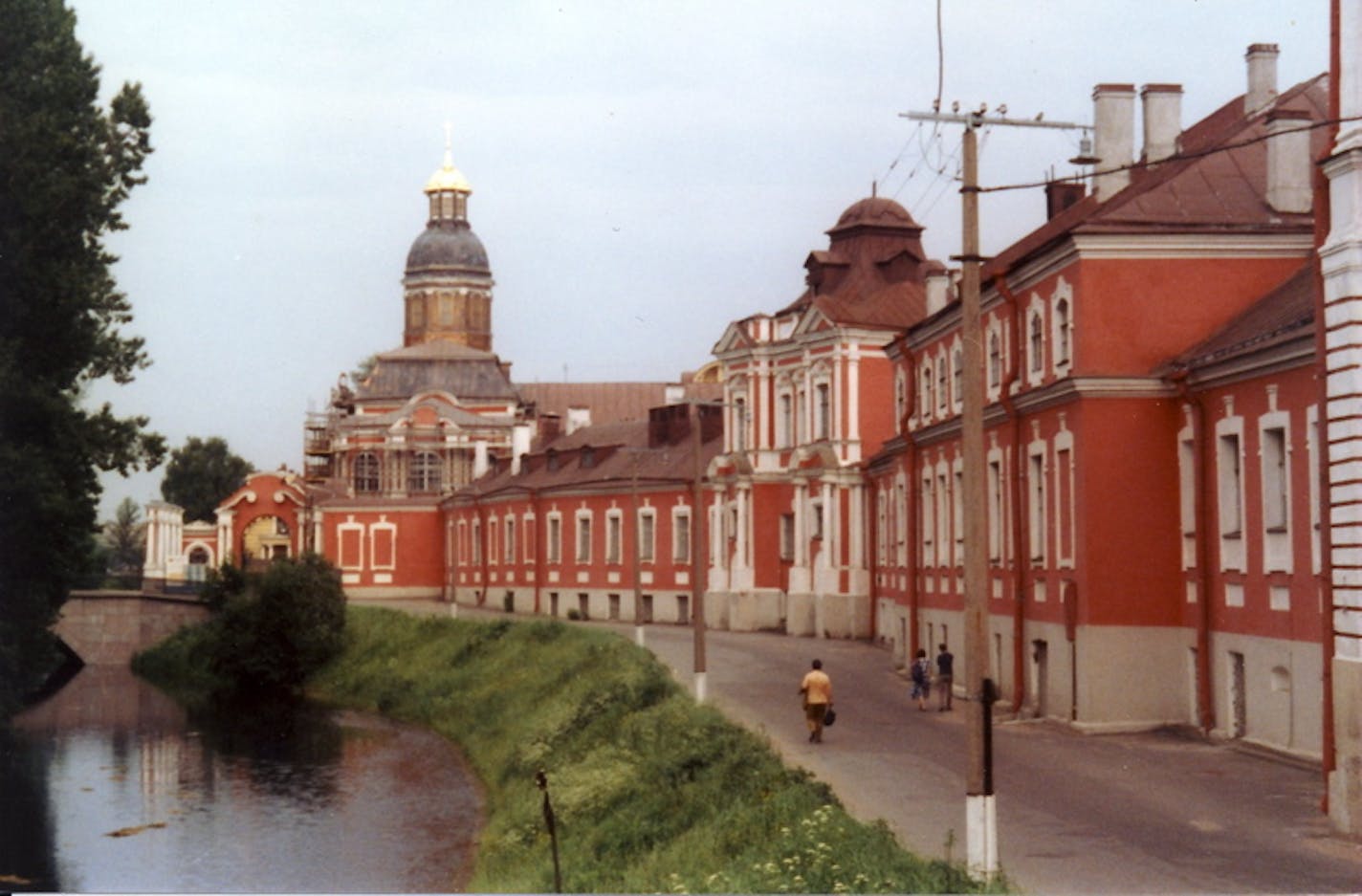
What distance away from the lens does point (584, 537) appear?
7081cm

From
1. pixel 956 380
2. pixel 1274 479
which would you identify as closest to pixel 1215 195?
pixel 1274 479

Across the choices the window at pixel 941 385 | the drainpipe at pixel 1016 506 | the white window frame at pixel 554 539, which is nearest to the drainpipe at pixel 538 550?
the white window frame at pixel 554 539

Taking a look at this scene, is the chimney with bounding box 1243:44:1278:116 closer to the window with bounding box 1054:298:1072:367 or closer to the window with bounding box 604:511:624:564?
the window with bounding box 1054:298:1072:367

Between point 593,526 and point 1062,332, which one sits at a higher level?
point 1062,332

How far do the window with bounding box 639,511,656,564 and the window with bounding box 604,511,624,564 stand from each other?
86cm

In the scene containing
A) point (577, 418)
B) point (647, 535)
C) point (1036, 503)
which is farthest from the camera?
point (577, 418)

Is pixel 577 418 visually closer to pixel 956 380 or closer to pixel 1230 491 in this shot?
pixel 956 380

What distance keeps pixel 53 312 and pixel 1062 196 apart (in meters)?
22.3

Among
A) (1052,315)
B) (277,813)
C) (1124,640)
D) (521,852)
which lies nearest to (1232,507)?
(1124,640)

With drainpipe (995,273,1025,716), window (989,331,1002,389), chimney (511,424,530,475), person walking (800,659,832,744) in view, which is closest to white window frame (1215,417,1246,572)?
drainpipe (995,273,1025,716)

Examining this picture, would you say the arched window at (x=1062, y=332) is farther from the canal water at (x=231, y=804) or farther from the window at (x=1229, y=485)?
the canal water at (x=231, y=804)

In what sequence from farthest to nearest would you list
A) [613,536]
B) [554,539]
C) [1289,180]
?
[554,539], [613,536], [1289,180]

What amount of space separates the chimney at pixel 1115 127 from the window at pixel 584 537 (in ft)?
128

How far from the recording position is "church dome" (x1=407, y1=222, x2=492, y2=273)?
109 m
